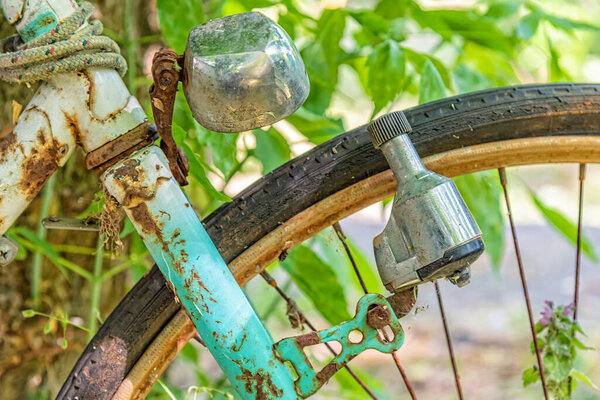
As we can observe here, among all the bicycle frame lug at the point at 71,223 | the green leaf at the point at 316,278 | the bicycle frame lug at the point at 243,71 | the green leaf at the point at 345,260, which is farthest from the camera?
the green leaf at the point at 316,278

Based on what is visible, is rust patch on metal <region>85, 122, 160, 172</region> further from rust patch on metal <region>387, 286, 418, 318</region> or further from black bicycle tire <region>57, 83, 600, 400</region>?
rust patch on metal <region>387, 286, 418, 318</region>

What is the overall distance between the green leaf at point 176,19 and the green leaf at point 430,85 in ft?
0.87

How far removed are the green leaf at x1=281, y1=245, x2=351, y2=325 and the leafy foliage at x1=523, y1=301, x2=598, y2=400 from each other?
0.70ft

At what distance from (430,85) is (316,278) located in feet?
0.84

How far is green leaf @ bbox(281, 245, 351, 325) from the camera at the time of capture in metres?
0.72

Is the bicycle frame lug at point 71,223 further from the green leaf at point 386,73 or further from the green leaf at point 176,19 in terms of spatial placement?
the green leaf at point 386,73

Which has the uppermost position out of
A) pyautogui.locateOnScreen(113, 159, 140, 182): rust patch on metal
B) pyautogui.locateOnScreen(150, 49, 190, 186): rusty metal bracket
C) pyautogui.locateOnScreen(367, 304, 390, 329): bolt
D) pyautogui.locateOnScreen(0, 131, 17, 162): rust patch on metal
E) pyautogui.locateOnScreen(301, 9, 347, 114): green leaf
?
pyautogui.locateOnScreen(301, 9, 347, 114): green leaf

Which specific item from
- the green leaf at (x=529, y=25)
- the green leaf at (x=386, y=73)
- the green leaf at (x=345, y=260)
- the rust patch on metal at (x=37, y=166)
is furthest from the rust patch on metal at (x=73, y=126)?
the green leaf at (x=529, y=25)

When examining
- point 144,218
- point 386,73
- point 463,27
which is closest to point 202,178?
point 144,218

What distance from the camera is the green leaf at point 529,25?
833 millimetres

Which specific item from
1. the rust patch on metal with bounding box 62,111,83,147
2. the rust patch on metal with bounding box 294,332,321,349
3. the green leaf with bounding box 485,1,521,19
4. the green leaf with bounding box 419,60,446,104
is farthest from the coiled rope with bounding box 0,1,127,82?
the green leaf with bounding box 485,1,521,19

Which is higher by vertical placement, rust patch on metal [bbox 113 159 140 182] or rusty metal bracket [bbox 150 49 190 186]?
rusty metal bracket [bbox 150 49 190 186]

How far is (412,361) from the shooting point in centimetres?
191

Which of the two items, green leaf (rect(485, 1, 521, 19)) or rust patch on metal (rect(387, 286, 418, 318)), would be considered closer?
rust patch on metal (rect(387, 286, 418, 318))
